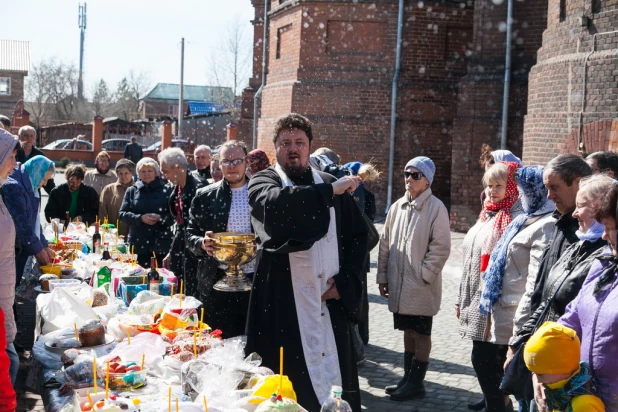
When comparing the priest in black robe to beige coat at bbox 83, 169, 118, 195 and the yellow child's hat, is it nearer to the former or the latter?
the yellow child's hat

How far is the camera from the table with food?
138 inches

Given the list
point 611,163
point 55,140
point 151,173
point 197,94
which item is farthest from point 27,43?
point 611,163

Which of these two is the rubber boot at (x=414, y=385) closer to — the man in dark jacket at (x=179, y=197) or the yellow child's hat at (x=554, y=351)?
the man in dark jacket at (x=179, y=197)

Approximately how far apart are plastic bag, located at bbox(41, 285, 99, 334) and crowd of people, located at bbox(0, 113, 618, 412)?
636 mm

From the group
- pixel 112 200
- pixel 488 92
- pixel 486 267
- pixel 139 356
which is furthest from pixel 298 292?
pixel 488 92

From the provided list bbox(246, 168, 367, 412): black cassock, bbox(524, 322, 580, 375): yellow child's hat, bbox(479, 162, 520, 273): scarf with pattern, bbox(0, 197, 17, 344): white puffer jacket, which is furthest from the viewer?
bbox(479, 162, 520, 273): scarf with pattern

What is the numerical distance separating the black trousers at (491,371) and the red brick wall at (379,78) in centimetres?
1382

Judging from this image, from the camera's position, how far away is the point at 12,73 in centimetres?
6041

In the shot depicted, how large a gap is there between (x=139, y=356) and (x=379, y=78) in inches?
603

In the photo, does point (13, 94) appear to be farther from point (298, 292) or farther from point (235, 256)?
point (298, 292)

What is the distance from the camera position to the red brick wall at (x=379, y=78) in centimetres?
1867

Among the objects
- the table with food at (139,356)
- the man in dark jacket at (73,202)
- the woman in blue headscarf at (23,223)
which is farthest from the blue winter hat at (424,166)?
the man in dark jacket at (73,202)

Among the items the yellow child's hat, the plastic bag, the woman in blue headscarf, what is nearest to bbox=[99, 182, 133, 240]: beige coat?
the woman in blue headscarf

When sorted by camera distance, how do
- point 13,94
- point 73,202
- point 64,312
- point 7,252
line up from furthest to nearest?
point 13,94 → point 73,202 → point 64,312 → point 7,252
